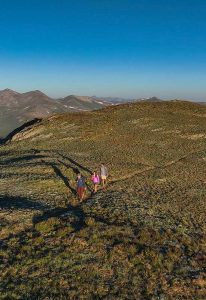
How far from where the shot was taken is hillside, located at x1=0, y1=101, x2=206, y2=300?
22031 mm

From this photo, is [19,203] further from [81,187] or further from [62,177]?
[62,177]

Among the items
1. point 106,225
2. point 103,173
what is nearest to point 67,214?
point 106,225

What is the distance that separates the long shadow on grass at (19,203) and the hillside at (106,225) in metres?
0.10

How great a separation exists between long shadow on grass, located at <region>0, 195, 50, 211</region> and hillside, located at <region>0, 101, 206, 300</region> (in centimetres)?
10

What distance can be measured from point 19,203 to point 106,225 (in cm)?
1102

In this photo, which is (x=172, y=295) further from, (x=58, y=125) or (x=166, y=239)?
(x=58, y=125)

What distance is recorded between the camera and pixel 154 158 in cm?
6525

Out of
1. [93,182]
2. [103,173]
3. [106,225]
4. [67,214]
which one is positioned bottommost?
[106,225]

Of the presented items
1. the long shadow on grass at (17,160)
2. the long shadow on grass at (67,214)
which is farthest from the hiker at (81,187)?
the long shadow on grass at (17,160)

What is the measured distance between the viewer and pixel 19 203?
37812 millimetres

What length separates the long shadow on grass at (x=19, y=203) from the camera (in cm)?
3628

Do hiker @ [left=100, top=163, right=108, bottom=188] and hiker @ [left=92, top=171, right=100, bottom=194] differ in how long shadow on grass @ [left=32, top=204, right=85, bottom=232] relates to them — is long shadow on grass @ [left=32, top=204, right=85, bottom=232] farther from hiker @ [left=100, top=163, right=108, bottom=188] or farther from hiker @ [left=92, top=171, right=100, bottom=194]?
hiker @ [left=100, top=163, right=108, bottom=188]

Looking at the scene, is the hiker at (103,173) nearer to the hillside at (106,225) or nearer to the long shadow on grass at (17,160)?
the hillside at (106,225)

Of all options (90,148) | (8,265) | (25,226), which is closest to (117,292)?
(8,265)
